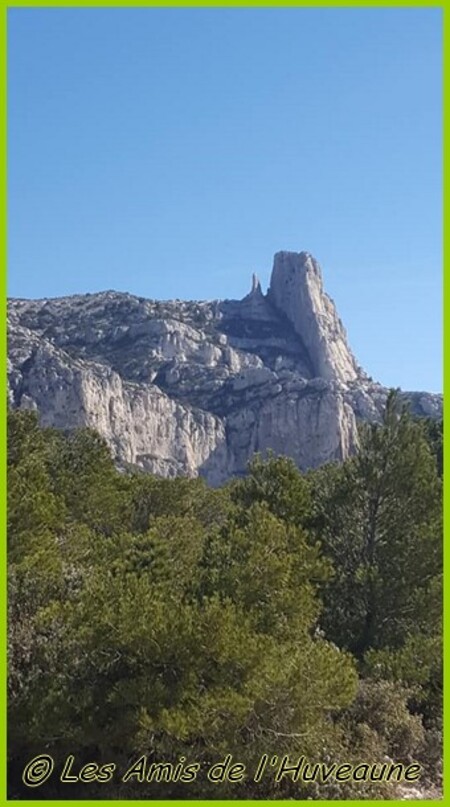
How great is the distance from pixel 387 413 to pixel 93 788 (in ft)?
36.9

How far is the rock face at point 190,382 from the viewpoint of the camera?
340ft

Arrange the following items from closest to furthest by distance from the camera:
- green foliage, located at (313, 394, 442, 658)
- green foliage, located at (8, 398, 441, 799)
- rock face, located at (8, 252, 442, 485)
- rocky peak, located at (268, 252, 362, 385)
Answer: green foliage, located at (8, 398, 441, 799)
green foliage, located at (313, 394, 442, 658)
rock face, located at (8, 252, 442, 485)
rocky peak, located at (268, 252, 362, 385)

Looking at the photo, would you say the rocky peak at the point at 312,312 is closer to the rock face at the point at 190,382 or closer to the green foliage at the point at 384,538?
the rock face at the point at 190,382

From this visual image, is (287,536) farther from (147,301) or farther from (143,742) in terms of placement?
(147,301)

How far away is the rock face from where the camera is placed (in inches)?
4075

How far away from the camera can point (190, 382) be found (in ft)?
398

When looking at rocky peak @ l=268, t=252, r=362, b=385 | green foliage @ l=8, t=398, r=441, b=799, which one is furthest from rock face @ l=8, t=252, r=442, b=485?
green foliage @ l=8, t=398, r=441, b=799

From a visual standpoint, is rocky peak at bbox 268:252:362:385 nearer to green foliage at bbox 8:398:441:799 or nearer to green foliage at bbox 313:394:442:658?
green foliage at bbox 313:394:442:658

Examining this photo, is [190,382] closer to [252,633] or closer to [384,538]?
[384,538]

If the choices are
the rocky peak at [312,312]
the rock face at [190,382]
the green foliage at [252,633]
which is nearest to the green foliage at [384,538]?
the green foliage at [252,633]

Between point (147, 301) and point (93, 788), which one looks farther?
point (147, 301)

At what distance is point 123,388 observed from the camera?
112875mm

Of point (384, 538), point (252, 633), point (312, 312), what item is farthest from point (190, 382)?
point (252, 633)

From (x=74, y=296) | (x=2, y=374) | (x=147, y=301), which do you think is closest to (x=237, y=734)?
(x=2, y=374)
